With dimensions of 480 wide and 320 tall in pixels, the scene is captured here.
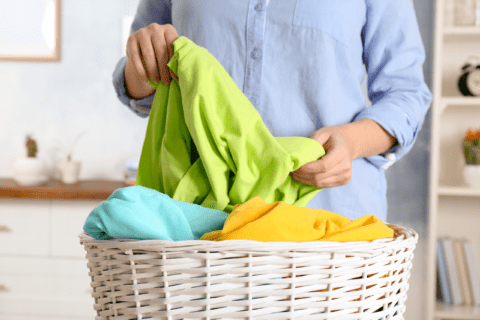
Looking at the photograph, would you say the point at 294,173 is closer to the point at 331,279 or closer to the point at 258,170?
the point at 258,170

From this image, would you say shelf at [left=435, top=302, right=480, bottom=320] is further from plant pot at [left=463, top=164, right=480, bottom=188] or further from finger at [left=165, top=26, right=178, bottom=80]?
finger at [left=165, top=26, right=178, bottom=80]

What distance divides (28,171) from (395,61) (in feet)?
5.46

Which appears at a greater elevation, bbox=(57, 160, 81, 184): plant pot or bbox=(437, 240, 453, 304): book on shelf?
bbox=(57, 160, 81, 184): plant pot

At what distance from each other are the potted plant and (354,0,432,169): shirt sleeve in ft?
3.74

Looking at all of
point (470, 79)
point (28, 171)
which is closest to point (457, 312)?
point (470, 79)

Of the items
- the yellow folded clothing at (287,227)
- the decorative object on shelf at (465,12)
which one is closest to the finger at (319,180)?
the yellow folded clothing at (287,227)

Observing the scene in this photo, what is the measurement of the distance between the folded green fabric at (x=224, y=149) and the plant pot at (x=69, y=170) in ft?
5.09

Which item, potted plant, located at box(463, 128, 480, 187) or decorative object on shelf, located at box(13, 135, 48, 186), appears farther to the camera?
decorative object on shelf, located at box(13, 135, 48, 186)

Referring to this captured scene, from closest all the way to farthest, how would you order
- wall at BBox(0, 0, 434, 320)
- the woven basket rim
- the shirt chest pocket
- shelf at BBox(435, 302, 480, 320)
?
the woven basket rim < the shirt chest pocket < shelf at BBox(435, 302, 480, 320) < wall at BBox(0, 0, 434, 320)

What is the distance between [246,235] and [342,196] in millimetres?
322

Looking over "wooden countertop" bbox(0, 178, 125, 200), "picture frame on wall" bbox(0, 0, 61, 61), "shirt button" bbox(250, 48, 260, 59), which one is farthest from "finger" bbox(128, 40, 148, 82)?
"picture frame on wall" bbox(0, 0, 61, 61)

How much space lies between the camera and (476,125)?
6.02ft

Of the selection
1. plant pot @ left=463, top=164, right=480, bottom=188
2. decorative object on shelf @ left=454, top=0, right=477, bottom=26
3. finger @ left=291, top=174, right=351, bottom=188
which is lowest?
plant pot @ left=463, top=164, right=480, bottom=188

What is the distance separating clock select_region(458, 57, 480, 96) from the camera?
5.56 ft
